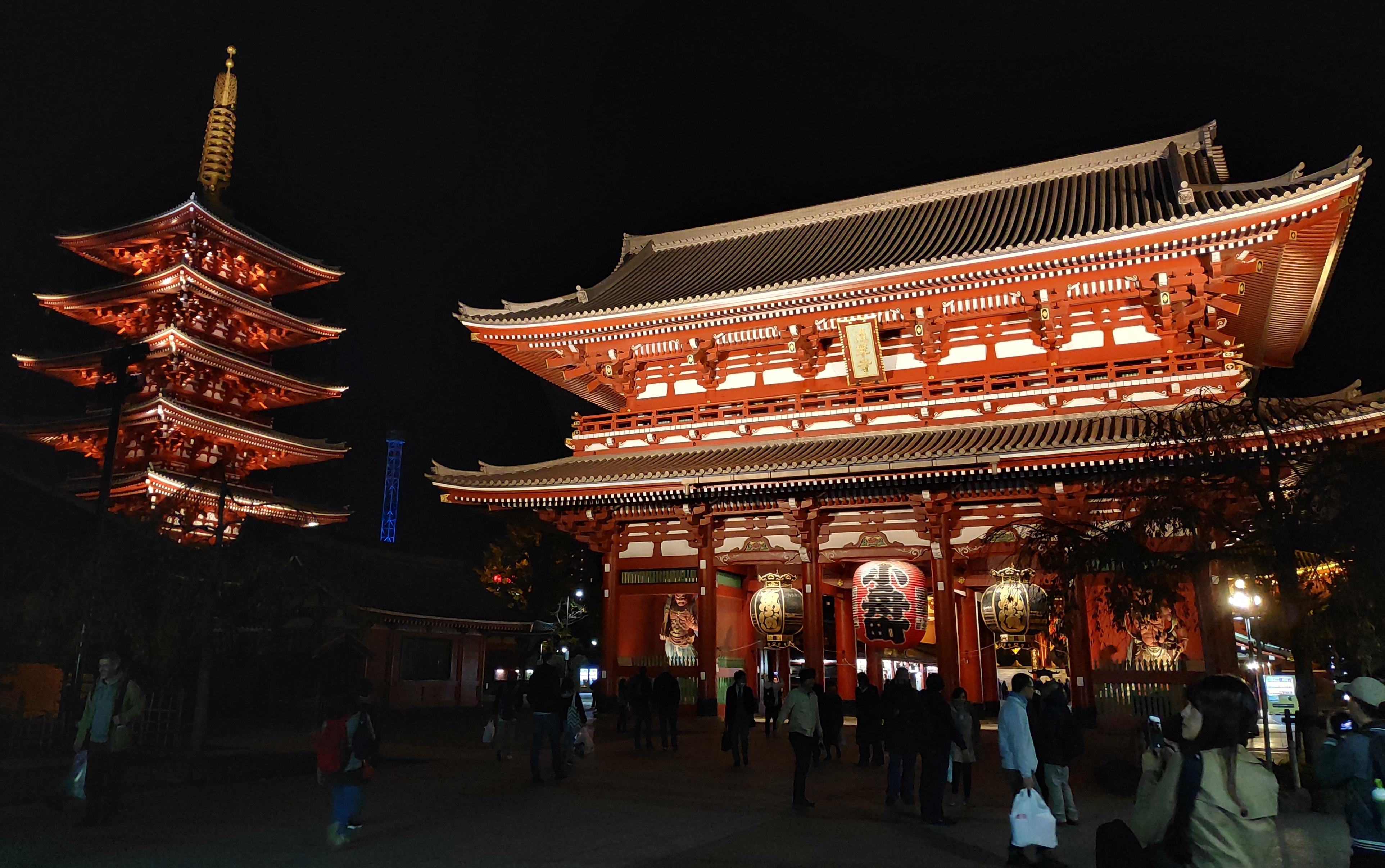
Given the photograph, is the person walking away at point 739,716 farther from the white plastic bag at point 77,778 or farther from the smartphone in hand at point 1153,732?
the white plastic bag at point 77,778

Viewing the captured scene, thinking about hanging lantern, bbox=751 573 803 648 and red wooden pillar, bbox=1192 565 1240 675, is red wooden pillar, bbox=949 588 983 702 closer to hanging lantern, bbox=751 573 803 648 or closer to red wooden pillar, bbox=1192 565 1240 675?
hanging lantern, bbox=751 573 803 648

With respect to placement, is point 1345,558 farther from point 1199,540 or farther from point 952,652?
point 952,652

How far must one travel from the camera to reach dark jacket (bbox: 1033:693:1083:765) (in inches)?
364

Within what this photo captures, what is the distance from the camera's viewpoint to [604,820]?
31.3 ft

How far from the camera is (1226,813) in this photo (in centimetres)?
368

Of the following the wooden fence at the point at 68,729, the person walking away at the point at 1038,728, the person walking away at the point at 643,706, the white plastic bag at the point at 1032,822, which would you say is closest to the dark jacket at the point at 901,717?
the person walking away at the point at 1038,728

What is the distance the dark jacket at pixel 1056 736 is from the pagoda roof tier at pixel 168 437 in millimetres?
30562

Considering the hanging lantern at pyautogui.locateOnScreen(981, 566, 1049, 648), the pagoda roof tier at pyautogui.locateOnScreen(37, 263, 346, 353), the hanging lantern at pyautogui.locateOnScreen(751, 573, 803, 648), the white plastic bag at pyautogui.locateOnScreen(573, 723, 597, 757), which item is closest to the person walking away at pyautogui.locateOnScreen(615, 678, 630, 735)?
the hanging lantern at pyautogui.locateOnScreen(751, 573, 803, 648)

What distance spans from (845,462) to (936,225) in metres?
8.97

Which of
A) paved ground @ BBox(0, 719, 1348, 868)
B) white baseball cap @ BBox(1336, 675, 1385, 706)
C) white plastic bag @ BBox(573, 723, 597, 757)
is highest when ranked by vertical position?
white baseball cap @ BBox(1336, 675, 1385, 706)

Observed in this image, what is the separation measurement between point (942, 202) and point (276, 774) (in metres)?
21.4

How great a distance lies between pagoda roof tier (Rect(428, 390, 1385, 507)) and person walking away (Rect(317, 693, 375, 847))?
34.6ft

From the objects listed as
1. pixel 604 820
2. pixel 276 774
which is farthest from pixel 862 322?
pixel 276 774

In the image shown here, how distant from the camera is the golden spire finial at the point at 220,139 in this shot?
36688 mm
